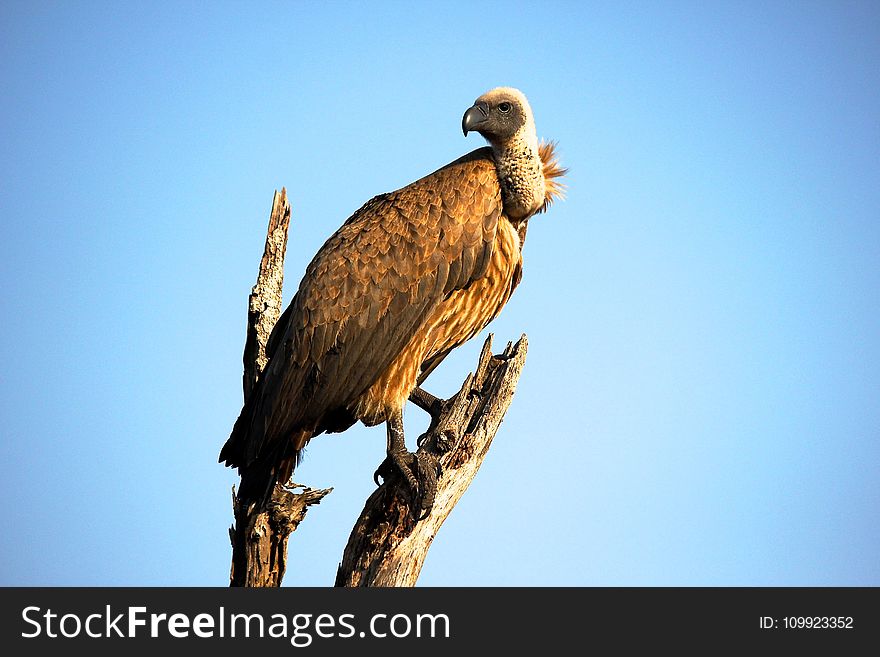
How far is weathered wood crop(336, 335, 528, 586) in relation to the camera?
6391 millimetres

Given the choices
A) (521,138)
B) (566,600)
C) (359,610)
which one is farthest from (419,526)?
(521,138)

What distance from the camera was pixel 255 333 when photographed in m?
7.89

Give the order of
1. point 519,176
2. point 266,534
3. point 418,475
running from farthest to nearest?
→ point 519,176, point 266,534, point 418,475

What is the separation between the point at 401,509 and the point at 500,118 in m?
3.25

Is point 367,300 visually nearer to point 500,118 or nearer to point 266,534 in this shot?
point 500,118

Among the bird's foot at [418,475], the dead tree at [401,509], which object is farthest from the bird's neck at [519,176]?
the bird's foot at [418,475]

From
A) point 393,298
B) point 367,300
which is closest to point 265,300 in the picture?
point 367,300

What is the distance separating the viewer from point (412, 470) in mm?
6559

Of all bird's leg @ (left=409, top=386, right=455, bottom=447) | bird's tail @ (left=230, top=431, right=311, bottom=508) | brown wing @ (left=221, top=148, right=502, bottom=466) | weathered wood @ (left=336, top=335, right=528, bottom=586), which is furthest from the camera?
bird's leg @ (left=409, top=386, right=455, bottom=447)

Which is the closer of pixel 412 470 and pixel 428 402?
pixel 412 470

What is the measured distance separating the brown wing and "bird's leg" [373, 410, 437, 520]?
0.44 m

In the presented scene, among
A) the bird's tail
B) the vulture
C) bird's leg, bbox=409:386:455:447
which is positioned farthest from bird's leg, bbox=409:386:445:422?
the bird's tail

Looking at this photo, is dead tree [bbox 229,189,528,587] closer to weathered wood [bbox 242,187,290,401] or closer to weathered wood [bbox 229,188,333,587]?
weathered wood [bbox 229,188,333,587]

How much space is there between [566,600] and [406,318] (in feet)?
8.03
